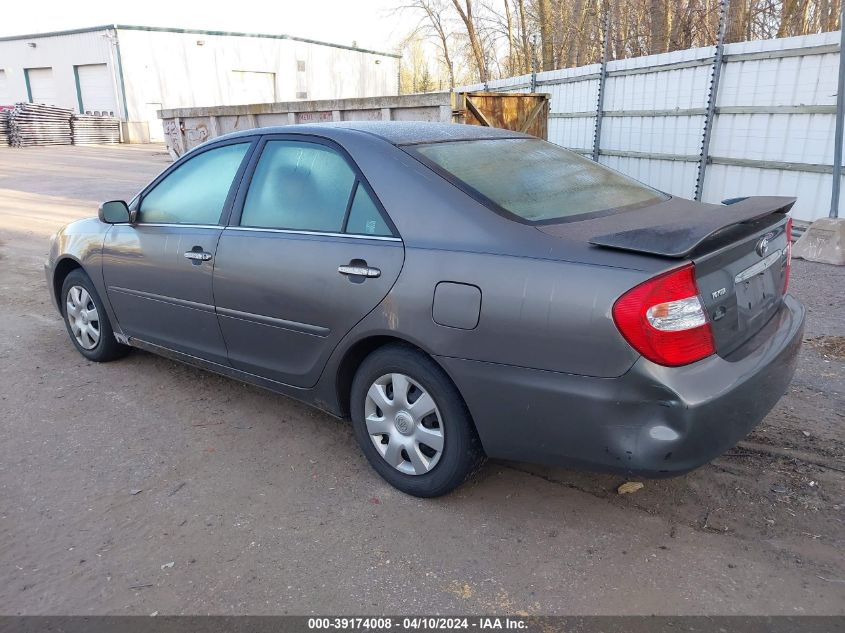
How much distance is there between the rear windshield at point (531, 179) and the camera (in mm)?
2941

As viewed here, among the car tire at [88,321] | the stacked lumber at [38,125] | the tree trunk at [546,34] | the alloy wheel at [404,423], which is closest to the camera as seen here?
the alloy wheel at [404,423]

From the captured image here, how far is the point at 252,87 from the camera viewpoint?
39625 mm

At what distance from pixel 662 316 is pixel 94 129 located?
35.5 metres

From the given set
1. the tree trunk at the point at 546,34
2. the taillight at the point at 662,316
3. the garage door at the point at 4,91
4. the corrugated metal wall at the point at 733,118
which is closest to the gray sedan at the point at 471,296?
the taillight at the point at 662,316

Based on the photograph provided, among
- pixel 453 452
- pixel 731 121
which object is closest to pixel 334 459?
pixel 453 452

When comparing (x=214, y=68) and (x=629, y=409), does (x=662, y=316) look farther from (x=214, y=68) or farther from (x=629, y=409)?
(x=214, y=68)

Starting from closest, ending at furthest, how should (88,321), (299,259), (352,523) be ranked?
(352,523) < (299,259) < (88,321)

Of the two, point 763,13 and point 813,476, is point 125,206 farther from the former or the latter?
point 763,13

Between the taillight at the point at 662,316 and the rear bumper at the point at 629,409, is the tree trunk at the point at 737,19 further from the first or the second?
the taillight at the point at 662,316

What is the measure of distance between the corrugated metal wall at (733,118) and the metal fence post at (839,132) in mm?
105

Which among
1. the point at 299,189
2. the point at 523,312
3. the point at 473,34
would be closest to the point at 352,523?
the point at 523,312

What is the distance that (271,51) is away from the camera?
4006 centimetres

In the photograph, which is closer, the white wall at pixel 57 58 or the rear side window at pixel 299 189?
the rear side window at pixel 299 189

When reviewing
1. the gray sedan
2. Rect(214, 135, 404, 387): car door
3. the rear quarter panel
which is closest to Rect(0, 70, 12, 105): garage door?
the gray sedan
